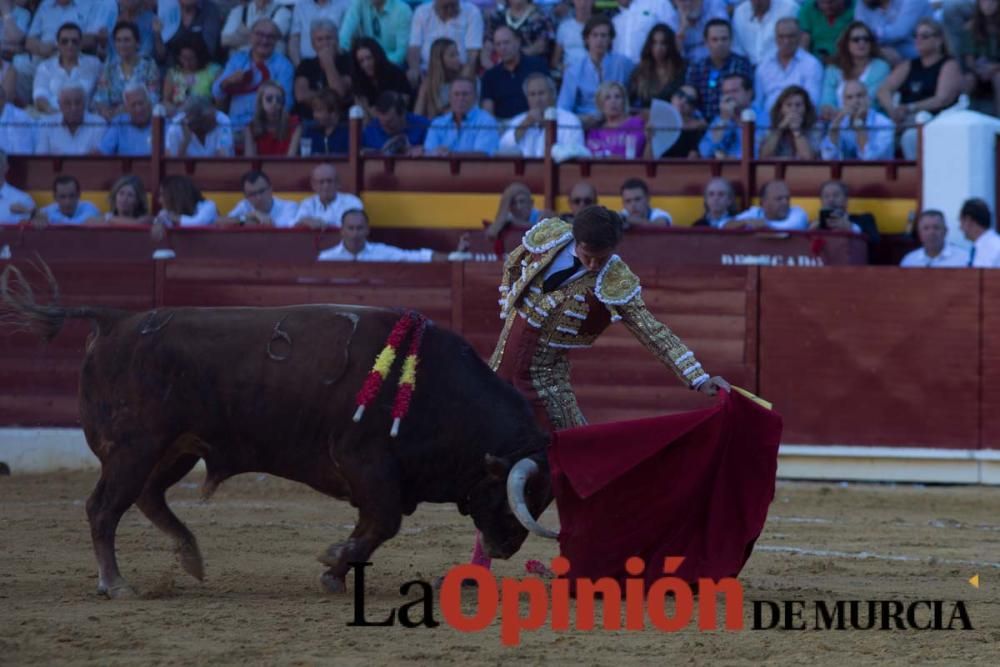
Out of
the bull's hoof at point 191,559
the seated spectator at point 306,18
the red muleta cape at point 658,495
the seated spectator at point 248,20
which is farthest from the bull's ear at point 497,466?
the seated spectator at point 248,20

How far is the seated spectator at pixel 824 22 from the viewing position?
9625 millimetres

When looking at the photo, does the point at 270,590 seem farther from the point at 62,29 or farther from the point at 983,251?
the point at 62,29

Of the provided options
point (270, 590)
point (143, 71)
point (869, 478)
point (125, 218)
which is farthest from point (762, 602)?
point (143, 71)

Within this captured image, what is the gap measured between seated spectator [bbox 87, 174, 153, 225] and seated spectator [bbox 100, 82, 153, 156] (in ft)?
1.52

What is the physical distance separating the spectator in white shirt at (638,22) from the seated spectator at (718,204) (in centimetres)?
114

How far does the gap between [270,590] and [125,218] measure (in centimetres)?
474

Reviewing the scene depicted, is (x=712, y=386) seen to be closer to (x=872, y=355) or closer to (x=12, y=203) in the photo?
(x=872, y=355)

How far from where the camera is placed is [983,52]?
9336 millimetres

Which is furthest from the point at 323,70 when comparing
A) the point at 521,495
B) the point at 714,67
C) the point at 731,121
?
the point at 521,495

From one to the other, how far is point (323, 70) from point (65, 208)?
66.6 inches

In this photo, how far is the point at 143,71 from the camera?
10336 millimetres

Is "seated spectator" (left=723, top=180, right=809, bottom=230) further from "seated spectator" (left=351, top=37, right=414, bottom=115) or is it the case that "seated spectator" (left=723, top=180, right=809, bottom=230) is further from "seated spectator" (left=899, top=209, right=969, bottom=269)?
"seated spectator" (left=351, top=37, right=414, bottom=115)

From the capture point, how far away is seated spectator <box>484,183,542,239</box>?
8969 millimetres

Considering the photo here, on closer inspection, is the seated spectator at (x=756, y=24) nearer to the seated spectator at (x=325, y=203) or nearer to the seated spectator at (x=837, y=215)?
the seated spectator at (x=837, y=215)
